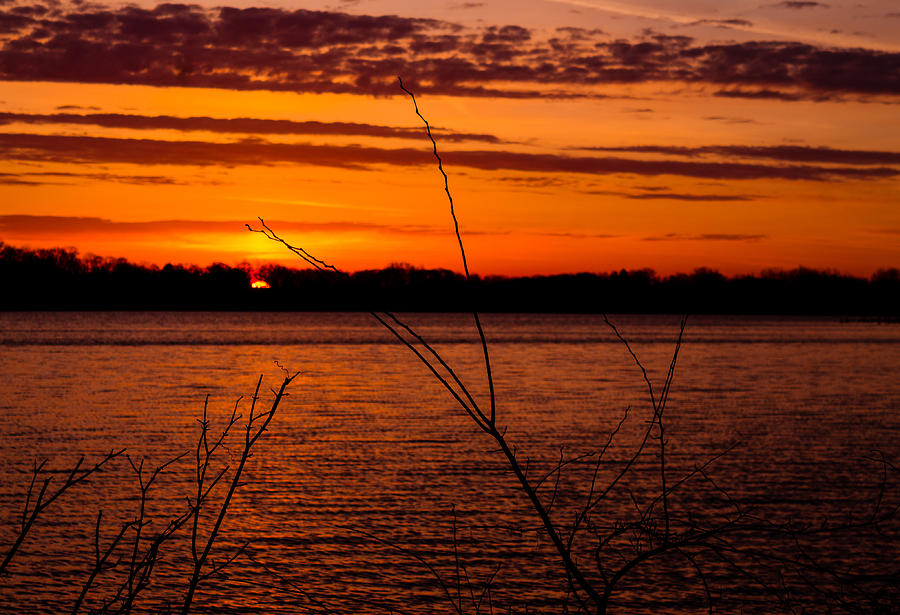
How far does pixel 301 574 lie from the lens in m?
20.7

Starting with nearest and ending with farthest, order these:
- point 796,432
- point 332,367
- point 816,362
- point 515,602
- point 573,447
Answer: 1. point 515,602
2. point 573,447
3. point 796,432
4. point 332,367
5. point 816,362

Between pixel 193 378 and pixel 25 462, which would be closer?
pixel 25 462

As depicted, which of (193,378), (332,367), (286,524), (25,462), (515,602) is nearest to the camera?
(515,602)

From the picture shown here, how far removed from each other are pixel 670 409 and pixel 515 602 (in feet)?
126

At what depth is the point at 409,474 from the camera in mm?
32875

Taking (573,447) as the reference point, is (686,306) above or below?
above

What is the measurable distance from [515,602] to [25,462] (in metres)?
22.3

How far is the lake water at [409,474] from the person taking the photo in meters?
20.1

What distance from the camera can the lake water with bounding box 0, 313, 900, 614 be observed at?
20.1 meters

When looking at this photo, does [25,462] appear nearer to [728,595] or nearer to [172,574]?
[172,574]

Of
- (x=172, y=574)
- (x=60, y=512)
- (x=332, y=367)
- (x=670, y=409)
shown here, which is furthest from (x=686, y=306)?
(x=332, y=367)

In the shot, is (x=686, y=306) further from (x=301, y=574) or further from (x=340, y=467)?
(x=340, y=467)

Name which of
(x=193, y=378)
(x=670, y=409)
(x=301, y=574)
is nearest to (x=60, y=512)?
(x=301, y=574)

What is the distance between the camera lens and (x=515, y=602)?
19125 mm
